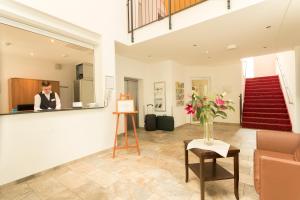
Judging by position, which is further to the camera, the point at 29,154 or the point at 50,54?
the point at 50,54

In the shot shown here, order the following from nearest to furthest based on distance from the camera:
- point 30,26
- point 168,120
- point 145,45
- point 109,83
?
point 30,26 → point 109,83 → point 145,45 → point 168,120

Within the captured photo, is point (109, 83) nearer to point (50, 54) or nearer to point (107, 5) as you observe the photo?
point (107, 5)

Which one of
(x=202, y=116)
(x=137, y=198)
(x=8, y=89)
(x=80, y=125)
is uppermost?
(x=8, y=89)

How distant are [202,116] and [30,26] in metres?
3.52

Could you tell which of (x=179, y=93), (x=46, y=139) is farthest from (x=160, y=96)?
(x=46, y=139)

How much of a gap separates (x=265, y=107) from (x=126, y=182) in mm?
6945

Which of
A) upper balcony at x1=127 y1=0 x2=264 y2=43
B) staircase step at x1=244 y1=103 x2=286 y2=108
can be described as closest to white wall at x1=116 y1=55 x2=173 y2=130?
upper balcony at x1=127 y1=0 x2=264 y2=43

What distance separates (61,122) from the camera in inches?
124

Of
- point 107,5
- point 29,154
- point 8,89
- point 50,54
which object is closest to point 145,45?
point 107,5

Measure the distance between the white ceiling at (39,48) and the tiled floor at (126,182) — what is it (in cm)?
285

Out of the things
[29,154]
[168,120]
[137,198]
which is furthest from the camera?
[168,120]

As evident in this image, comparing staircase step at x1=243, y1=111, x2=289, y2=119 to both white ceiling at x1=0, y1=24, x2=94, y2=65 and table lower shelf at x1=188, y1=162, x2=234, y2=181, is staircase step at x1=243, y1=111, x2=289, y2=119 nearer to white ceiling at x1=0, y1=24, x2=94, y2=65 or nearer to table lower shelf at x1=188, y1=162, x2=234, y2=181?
table lower shelf at x1=188, y1=162, x2=234, y2=181

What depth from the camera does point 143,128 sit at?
22.1 ft

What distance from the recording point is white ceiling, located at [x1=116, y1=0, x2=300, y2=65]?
2986 millimetres
